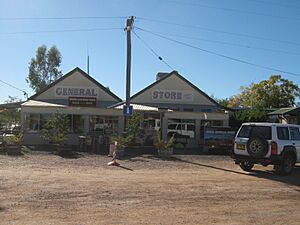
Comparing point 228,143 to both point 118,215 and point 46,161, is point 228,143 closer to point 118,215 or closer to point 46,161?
point 46,161

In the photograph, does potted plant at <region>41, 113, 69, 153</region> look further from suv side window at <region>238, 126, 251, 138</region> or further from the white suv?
the white suv

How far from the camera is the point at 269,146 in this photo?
1498 cm

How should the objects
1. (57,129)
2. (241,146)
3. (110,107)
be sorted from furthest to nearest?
(110,107) < (57,129) < (241,146)

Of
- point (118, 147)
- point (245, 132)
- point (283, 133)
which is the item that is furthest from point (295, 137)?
point (118, 147)

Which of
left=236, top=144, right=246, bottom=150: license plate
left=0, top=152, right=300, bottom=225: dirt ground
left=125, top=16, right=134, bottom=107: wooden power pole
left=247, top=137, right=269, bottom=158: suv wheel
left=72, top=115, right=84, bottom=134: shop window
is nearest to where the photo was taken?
left=0, top=152, right=300, bottom=225: dirt ground

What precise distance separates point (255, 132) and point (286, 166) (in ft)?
5.65

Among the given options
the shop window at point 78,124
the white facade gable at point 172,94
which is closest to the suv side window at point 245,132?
the shop window at point 78,124

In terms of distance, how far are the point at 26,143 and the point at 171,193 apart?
19819mm

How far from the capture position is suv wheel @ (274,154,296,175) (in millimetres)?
15266

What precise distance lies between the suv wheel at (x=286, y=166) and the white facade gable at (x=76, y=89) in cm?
2205

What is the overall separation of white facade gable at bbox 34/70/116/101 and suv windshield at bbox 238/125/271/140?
2097 centimetres

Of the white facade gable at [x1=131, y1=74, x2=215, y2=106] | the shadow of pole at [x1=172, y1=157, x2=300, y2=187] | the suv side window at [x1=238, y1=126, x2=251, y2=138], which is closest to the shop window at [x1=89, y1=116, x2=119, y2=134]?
the white facade gable at [x1=131, y1=74, x2=215, y2=106]

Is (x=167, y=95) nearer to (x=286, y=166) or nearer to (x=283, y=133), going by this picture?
(x=283, y=133)

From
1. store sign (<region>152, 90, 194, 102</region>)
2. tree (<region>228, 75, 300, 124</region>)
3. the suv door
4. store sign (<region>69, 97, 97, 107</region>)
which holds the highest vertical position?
tree (<region>228, 75, 300, 124</region>)
